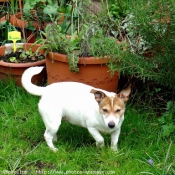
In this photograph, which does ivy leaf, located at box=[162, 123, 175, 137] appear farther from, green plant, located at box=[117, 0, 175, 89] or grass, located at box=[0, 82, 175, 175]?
green plant, located at box=[117, 0, 175, 89]

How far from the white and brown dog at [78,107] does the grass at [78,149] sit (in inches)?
5.1

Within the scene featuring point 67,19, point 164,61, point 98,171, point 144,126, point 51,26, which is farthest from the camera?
point 67,19

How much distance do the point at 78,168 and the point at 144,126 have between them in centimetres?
90

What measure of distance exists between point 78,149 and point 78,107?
1.24ft

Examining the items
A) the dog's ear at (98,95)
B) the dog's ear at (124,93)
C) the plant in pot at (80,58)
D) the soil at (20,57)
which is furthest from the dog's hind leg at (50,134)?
the soil at (20,57)

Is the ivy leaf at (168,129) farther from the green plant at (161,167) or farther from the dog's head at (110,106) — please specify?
the dog's head at (110,106)

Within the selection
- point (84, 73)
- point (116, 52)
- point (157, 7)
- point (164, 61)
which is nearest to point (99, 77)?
point (84, 73)

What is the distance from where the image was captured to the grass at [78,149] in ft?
11.6

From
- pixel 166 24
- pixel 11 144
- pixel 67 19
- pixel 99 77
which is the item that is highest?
pixel 166 24

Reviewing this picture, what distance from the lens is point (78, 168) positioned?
355 cm

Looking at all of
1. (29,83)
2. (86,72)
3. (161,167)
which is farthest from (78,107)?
(161,167)

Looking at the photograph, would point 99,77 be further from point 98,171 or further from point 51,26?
point 98,171

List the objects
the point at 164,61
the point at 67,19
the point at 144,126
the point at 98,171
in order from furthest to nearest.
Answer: the point at 67,19, the point at 144,126, the point at 164,61, the point at 98,171

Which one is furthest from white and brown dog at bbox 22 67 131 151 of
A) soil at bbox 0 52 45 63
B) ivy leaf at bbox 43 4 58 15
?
ivy leaf at bbox 43 4 58 15
